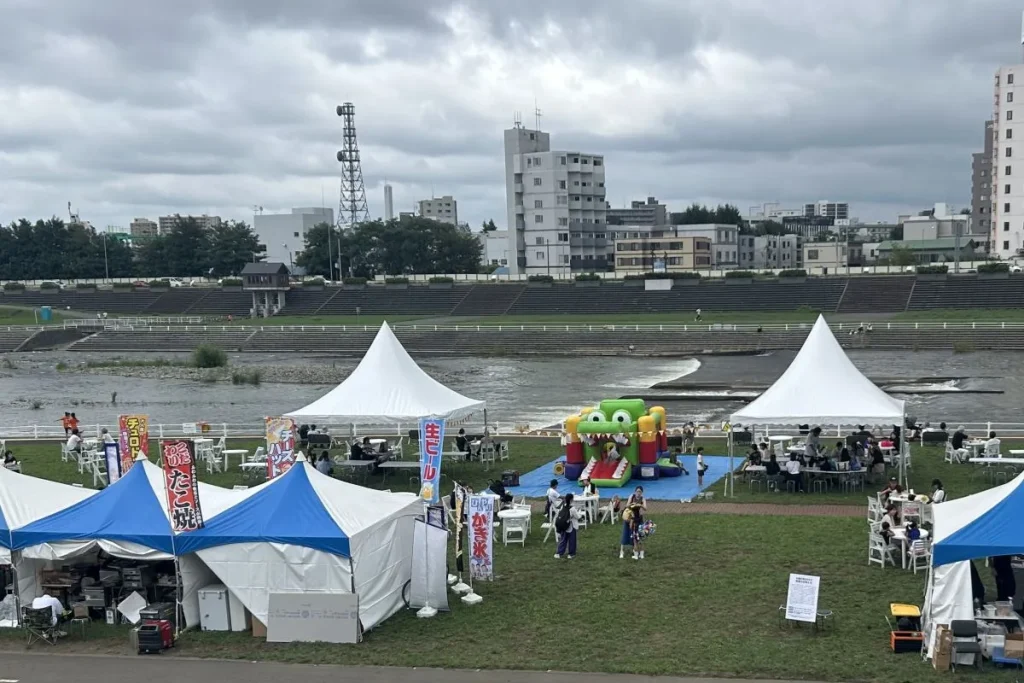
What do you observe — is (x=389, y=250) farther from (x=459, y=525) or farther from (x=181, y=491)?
(x=181, y=491)

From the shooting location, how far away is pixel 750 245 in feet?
477

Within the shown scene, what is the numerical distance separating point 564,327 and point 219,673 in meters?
59.5

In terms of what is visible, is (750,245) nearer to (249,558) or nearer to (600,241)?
(600,241)

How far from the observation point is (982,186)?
16375 cm

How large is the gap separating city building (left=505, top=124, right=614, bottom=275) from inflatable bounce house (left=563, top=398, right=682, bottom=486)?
10012 cm

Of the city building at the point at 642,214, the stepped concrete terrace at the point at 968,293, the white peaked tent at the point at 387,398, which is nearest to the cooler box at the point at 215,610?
the white peaked tent at the point at 387,398

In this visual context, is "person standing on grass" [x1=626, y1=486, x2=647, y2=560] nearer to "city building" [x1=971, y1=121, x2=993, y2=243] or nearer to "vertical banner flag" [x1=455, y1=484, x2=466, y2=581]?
"vertical banner flag" [x1=455, y1=484, x2=466, y2=581]

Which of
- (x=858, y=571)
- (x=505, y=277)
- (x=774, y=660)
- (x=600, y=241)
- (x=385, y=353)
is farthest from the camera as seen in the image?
(x=600, y=241)

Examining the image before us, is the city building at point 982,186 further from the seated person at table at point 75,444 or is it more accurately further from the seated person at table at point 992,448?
the seated person at table at point 75,444

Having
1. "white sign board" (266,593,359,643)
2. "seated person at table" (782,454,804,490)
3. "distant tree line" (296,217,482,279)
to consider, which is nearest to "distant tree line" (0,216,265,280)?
"distant tree line" (296,217,482,279)

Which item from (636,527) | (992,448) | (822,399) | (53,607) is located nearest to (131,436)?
(53,607)

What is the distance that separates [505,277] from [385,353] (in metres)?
78.9

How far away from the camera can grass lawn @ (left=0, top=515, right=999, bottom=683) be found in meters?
12.3

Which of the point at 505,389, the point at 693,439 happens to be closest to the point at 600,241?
the point at 505,389
